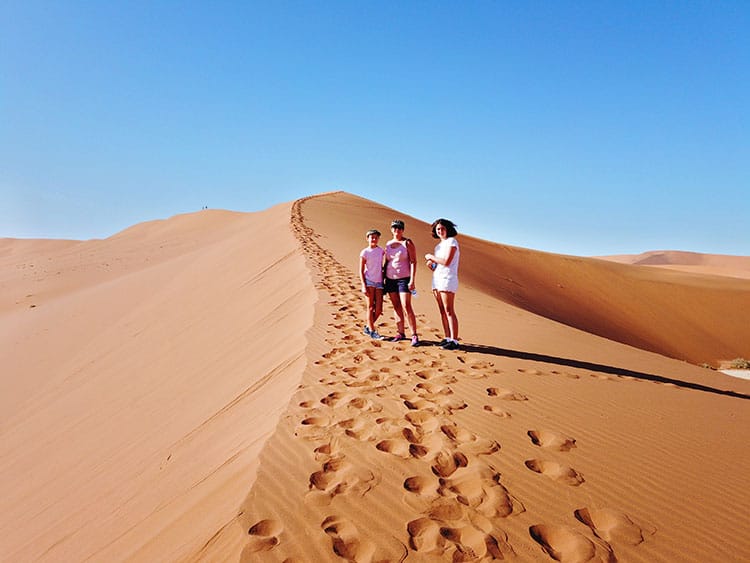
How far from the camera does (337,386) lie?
4148mm

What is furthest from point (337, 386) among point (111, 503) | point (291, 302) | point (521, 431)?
point (291, 302)

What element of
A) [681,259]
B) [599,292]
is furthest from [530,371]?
[681,259]

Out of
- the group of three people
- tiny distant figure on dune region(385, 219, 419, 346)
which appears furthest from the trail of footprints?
tiny distant figure on dune region(385, 219, 419, 346)

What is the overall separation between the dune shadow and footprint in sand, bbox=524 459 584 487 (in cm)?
263

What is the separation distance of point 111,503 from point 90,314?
11886mm

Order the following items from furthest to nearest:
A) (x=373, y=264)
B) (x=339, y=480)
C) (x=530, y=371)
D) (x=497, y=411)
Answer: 1. (x=373, y=264)
2. (x=530, y=371)
3. (x=497, y=411)
4. (x=339, y=480)

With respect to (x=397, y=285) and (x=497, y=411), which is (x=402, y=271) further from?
(x=497, y=411)

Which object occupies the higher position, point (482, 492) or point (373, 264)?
point (373, 264)

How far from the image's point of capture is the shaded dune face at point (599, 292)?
16750 millimetres

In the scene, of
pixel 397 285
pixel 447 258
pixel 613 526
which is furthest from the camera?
pixel 397 285

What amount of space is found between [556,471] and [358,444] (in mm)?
1316

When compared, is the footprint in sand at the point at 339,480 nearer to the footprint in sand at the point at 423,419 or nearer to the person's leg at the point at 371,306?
the footprint in sand at the point at 423,419

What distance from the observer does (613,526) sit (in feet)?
7.50

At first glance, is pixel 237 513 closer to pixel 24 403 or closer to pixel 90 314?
pixel 24 403
